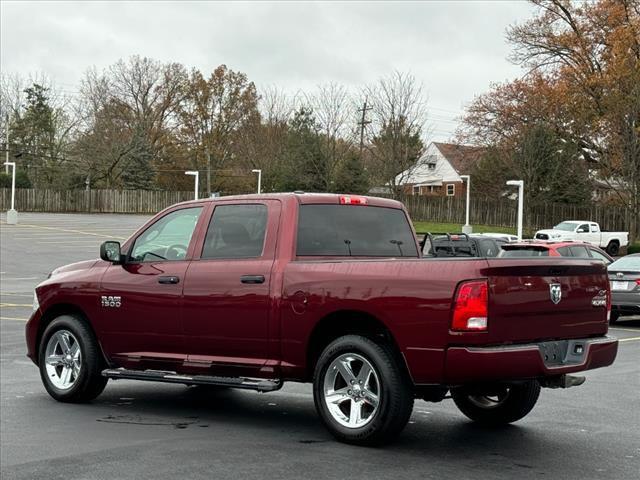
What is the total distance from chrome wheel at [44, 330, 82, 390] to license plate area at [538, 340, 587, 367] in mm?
4454

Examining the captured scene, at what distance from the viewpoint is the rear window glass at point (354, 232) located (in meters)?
7.88

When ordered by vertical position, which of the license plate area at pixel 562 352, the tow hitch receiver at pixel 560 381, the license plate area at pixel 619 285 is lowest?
the tow hitch receiver at pixel 560 381

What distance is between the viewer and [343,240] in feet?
26.5

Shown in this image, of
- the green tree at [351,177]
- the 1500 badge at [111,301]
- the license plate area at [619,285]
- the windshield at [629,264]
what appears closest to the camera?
the 1500 badge at [111,301]

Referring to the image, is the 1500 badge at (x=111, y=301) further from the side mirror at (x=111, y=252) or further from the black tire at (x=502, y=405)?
the black tire at (x=502, y=405)

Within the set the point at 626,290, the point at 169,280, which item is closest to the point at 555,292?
the point at 169,280

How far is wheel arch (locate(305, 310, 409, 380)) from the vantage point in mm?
6988

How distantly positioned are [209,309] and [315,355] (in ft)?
3.36

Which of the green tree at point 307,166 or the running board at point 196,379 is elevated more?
the green tree at point 307,166

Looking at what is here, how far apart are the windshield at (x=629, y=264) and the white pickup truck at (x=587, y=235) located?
27.9 metres

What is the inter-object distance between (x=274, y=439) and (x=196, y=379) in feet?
3.52

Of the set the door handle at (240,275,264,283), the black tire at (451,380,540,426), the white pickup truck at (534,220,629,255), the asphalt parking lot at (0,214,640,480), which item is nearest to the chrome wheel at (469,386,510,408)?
the black tire at (451,380,540,426)

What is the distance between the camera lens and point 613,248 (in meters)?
53.7

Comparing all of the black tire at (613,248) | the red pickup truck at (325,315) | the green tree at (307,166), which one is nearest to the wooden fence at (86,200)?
the green tree at (307,166)
